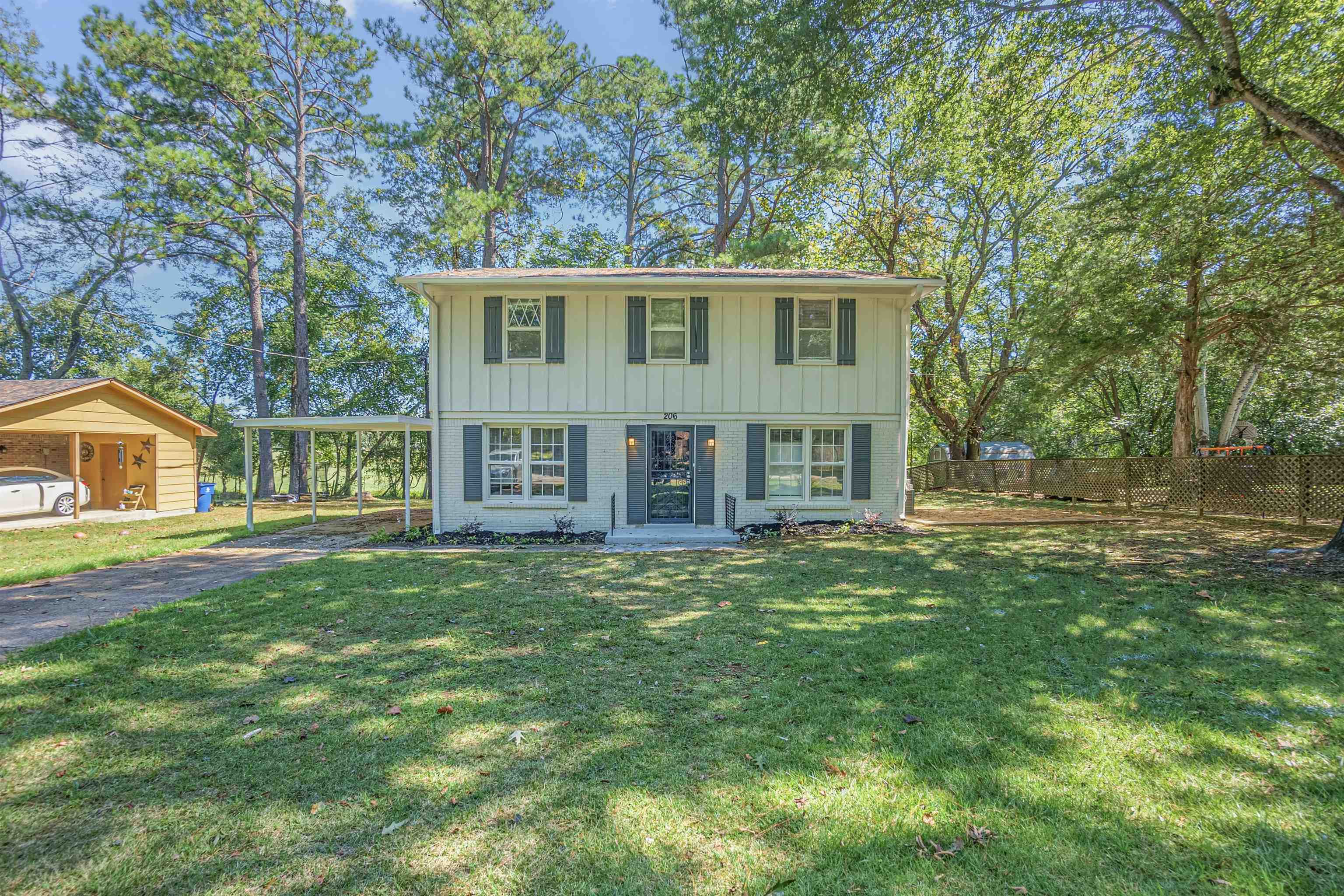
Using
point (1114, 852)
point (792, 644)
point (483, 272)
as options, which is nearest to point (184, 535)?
point (483, 272)

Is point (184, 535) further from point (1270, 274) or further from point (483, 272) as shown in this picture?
point (1270, 274)

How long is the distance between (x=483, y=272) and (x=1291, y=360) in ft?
62.7

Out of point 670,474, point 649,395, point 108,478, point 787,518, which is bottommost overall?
point 787,518

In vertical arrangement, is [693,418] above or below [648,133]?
below

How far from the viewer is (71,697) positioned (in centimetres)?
345

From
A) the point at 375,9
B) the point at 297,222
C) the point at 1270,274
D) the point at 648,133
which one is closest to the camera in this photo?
the point at 1270,274

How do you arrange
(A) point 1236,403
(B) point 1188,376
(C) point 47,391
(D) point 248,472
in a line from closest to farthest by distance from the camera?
(D) point 248,472
(C) point 47,391
(B) point 1188,376
(A) point 1236,403

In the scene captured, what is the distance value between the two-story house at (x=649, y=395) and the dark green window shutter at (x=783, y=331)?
0.10ft

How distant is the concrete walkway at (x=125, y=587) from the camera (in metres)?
4.96

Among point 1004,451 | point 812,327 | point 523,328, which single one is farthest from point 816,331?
point 1004,451

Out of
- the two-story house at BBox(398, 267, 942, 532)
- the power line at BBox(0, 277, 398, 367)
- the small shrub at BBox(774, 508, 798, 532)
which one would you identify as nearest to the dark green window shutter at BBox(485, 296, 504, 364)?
the two-story house at BBox(398, 267, 942, 532)

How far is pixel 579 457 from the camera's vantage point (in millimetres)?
10461

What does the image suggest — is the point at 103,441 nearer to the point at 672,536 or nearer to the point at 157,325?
the point at 157,325

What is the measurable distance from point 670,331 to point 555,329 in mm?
2288
